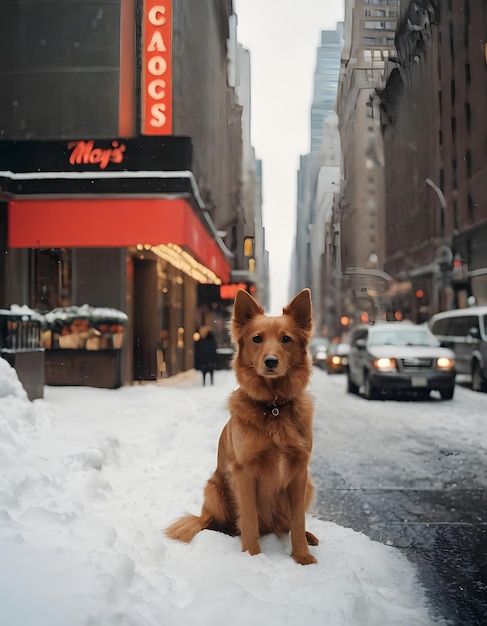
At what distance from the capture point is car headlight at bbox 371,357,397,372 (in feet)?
44.9

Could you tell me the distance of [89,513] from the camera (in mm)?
4117

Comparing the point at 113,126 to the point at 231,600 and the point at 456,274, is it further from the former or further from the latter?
the point at 456,274

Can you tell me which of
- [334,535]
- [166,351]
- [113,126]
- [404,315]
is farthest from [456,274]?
[334,535]

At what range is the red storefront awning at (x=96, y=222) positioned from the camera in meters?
12.7

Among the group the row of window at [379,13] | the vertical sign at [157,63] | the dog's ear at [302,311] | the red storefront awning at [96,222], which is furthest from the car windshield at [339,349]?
the dog's ear at [302,311]

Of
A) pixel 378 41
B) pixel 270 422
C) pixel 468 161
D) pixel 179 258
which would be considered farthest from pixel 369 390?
pixel 468 161

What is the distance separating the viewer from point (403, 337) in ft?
49.5

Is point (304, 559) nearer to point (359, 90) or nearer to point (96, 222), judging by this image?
point (359, 90)

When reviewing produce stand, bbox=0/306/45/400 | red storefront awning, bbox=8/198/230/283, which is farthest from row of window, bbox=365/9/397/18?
produce stand, bbox=0/306/45/400

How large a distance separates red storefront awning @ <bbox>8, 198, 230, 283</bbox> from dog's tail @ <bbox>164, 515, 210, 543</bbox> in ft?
31.7

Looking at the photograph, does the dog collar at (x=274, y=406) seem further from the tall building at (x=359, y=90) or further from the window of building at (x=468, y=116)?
the window of building at (x=468, y=116)

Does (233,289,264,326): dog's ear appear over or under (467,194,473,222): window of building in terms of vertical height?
under

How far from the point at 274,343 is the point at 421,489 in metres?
3.25

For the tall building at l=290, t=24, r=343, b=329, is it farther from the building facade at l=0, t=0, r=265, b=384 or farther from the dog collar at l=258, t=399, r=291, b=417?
the dog collar at l=258, t=399, r=291, b=417
